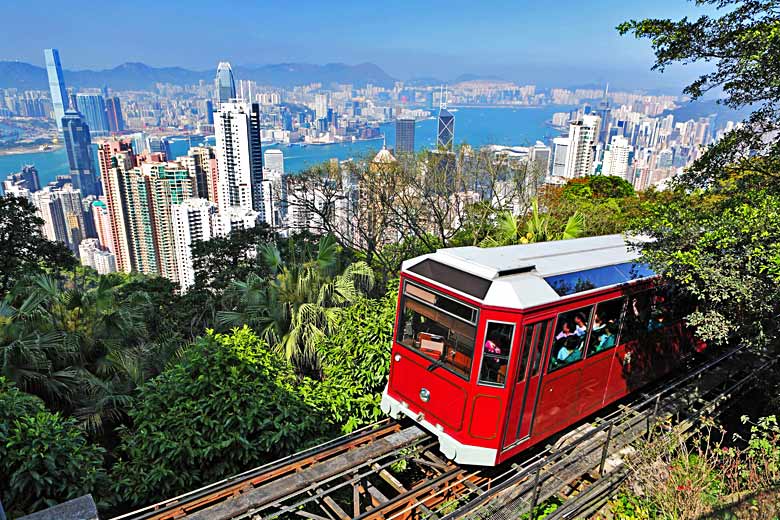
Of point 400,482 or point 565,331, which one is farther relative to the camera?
point 400,482

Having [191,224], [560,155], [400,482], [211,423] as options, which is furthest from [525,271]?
[191,224]

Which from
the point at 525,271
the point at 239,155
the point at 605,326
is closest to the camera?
the point at 525,271

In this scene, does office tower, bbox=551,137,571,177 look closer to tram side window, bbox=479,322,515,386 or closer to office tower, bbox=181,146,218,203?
tram side window, bbox=479,322,515,386

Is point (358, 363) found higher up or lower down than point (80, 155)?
higher up

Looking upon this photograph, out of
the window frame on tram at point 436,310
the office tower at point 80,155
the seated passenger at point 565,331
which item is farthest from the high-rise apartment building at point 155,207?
the office tower at point 80,155

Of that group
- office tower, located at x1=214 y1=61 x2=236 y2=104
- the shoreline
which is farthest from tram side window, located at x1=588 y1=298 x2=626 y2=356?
office tower, located at x1=214 y1=61 x2=236 y2=104

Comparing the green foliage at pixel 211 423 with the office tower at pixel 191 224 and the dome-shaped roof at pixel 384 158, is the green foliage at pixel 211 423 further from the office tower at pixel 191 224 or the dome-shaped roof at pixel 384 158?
the office tower at pixel 191 224

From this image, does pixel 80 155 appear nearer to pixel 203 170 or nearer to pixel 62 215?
pixel 62 215

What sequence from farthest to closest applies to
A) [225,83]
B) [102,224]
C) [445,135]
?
[225,83] < [102,224] < [445,135]
